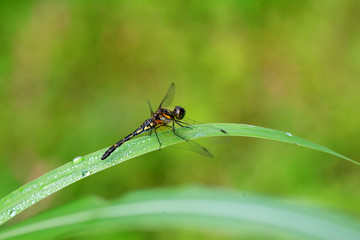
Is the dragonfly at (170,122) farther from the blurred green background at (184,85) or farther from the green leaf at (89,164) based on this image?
the blurred green background at (184,85)

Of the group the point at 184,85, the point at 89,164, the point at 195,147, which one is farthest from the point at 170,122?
the point at 184,85

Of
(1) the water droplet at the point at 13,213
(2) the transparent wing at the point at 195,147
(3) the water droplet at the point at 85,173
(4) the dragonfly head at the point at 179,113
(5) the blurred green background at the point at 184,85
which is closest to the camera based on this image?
(1) the water droplet at the point at 13,213

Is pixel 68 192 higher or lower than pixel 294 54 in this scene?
lower

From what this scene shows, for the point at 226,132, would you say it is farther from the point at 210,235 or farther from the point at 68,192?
the point at 68,192

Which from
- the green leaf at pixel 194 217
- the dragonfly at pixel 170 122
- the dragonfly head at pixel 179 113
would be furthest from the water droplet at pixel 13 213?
the dragonfly head at pixel 179 113

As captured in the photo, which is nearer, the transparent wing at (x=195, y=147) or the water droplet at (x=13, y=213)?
the water droplet at (x=13, y=213)

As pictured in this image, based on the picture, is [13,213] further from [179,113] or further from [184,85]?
[184,85]

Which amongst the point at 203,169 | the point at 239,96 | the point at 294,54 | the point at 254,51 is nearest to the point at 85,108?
the point at 203,169
